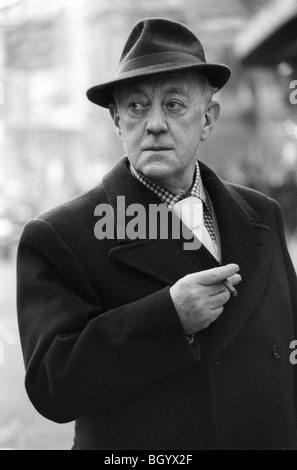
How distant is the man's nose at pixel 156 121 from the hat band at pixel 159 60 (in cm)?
11

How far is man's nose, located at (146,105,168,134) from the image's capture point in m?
2.02

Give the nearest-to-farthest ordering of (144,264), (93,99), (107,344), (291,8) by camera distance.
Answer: (107,344), (144,264), (93,99), (291,8)

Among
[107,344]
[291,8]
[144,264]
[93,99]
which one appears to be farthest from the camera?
[291,8]

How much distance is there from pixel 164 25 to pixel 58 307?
2.66 ft

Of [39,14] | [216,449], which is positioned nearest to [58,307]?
[216,449]

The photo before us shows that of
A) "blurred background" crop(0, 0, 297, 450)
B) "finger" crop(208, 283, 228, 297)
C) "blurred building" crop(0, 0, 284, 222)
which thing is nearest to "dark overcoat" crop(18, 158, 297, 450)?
"finger" crop(208, 283, 228, 297)

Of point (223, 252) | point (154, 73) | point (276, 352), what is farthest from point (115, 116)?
point (276, 352)

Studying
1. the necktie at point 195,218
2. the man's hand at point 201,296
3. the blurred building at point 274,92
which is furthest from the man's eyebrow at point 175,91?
the blurred building at point 274,92

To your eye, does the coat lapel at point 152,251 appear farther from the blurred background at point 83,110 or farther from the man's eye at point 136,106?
the blurred background at point 83,110

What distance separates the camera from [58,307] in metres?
1.93

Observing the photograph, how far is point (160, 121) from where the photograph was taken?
2.03 metres

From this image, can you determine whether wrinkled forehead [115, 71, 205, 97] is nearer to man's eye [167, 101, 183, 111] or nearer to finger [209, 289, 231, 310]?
man's eye [167, 101, 183, 111]

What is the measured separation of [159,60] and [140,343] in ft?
2.41
